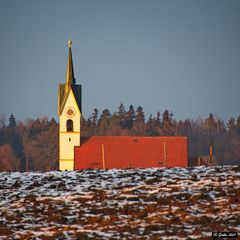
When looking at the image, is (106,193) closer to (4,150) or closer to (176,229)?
(176,229)

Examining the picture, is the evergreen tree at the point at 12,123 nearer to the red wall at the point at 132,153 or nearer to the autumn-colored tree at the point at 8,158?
the autumn-colored tree at the point at 8,158

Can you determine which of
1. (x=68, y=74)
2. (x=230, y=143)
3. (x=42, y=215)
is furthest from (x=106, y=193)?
(x=230, y=143)

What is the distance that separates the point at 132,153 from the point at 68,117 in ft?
37.0

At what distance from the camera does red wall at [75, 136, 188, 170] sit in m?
80.6

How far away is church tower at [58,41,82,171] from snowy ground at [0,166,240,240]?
5844 centimetres

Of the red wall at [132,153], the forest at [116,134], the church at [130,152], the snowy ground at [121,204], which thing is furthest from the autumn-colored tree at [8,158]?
the snowy ground at [121,204]

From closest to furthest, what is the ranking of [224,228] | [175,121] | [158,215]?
[224,228] < [158,215] < [175,121]

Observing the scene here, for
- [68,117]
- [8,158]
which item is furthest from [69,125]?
[8,158]

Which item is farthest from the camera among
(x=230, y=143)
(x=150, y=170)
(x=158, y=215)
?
(x=230, y=143)

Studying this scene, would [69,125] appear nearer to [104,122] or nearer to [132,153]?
[132,153]

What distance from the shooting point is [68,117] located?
89.6 meters

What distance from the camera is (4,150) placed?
486 feet

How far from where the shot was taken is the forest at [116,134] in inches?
5492

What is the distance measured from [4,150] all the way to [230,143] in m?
44.5
